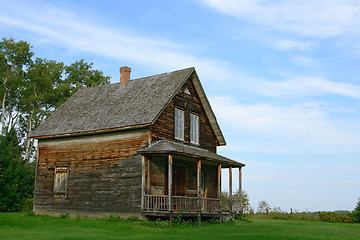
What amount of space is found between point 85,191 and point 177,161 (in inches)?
221

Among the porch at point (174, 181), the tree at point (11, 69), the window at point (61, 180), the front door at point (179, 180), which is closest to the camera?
the porch at point (174, 181)

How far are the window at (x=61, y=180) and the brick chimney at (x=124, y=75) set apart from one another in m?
7.36

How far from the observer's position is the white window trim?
87.6 ft

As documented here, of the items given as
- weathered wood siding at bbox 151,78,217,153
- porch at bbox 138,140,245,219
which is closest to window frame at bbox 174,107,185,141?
weathered wood siding at bbox 151,78,217,153

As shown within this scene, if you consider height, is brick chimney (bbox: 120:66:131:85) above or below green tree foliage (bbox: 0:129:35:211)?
above

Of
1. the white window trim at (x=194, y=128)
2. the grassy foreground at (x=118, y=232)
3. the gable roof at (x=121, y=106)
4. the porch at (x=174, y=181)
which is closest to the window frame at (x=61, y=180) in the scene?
the gable roof at (x=121, y=106)

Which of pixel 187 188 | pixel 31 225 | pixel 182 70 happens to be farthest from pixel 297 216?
pixel 31 225

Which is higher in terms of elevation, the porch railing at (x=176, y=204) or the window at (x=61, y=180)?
the window at (x=61, y=180)

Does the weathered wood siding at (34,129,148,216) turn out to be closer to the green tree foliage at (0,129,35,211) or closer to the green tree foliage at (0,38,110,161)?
the green tree foliage at (0,129,35,211)

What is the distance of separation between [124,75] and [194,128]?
6419 mm

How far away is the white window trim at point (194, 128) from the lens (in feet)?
87.6

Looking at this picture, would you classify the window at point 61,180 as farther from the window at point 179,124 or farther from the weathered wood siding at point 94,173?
the window at point 179,124

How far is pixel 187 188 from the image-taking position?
2495cm

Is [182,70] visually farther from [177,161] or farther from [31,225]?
[31,225]
